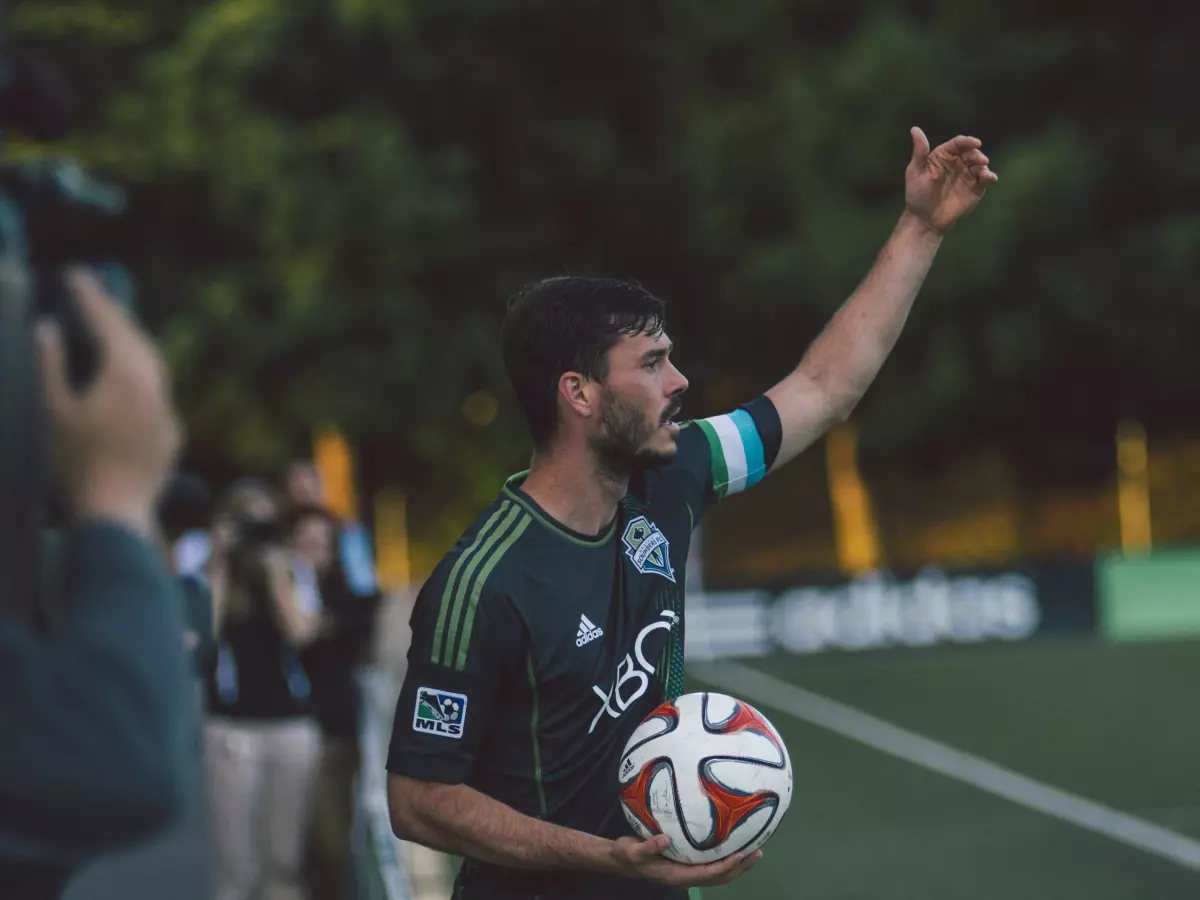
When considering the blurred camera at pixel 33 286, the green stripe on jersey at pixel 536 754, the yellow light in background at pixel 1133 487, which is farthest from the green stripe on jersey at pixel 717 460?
the yellow light in background at pixel 1133 487

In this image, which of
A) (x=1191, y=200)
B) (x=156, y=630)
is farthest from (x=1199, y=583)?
(x=156, y=630)

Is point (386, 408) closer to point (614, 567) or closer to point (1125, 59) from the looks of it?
point (1125, 59)

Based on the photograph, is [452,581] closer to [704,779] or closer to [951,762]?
[704,779]

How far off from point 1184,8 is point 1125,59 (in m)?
2.01

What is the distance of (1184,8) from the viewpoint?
120ft

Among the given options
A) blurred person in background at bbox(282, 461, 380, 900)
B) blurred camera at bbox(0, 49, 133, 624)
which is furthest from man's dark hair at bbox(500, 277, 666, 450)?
blurred person in background at bbox(282, 461, 380, 900)

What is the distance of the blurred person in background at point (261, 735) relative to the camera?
328 inches

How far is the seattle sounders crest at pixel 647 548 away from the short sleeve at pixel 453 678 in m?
0.37

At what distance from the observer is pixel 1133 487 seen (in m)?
34.2

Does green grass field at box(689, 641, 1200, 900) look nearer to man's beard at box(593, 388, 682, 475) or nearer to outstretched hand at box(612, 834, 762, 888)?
man's beard at box(593, 388, 682, 475)

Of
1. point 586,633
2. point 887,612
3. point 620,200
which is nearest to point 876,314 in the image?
point 586,633

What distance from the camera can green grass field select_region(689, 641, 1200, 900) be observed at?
9.70 metres

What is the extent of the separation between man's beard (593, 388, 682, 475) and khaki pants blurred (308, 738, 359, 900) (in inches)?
211

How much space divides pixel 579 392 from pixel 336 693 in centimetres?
528
